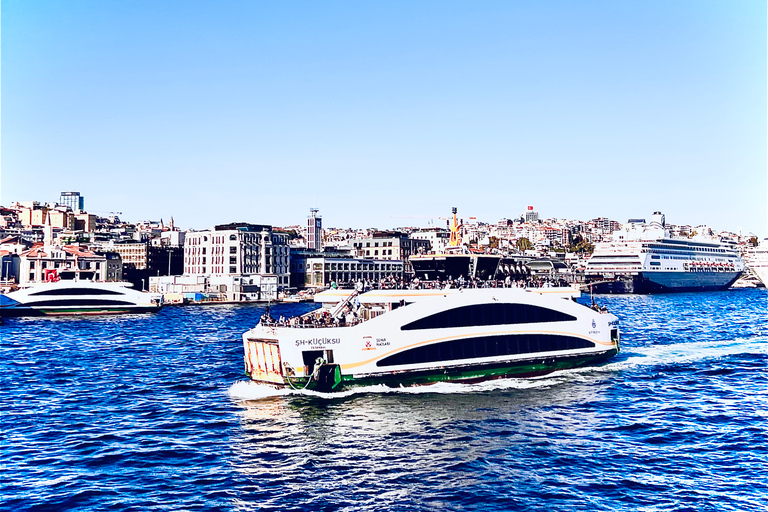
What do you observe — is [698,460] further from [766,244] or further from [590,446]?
[766,244]

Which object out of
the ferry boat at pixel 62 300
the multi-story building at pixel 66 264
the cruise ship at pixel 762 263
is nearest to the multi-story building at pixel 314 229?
the multi-story building at pixel 66 264

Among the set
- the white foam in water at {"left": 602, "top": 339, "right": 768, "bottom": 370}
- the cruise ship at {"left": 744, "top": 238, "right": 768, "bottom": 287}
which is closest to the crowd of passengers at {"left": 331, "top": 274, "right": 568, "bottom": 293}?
the white foam in water at {"left": 602, "top": 339, "right": 768, "bottom": 370}

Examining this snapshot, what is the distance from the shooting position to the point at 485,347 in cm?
3694

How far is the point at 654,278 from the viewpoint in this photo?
15375 centimetres

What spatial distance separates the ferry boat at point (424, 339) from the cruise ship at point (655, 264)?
114 metres

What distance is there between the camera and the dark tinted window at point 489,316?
35.3m

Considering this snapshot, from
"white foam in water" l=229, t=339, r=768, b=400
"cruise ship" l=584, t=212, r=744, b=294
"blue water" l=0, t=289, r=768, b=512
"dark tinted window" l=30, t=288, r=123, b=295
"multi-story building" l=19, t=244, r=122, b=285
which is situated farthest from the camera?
"cruise ship" l=584, t=212, r=744, b=294

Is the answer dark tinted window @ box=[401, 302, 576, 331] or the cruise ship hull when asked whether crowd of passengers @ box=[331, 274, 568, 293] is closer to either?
dark tinted window @ box=[401, 302, 576, 331]

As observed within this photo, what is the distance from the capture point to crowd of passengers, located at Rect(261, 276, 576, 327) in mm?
33812

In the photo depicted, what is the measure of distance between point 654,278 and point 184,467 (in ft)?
477

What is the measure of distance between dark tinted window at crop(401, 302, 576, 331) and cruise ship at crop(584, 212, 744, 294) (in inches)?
4529

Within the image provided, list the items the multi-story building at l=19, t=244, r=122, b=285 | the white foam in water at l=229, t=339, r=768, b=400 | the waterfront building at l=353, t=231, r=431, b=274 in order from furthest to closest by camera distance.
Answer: the waterfront building at l=353, t=231, r=431, b=274 < the multi-story building at l=19, t=244, r=122, b=285 < the white foam in water at l=229, t=339, r=768, b=400

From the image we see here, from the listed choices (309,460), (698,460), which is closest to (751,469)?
(698,460)

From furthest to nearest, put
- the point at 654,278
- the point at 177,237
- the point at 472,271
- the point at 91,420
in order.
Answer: the point at 177,237 < the point at 654,278 < the point at 472,271 < the point at 91,420
